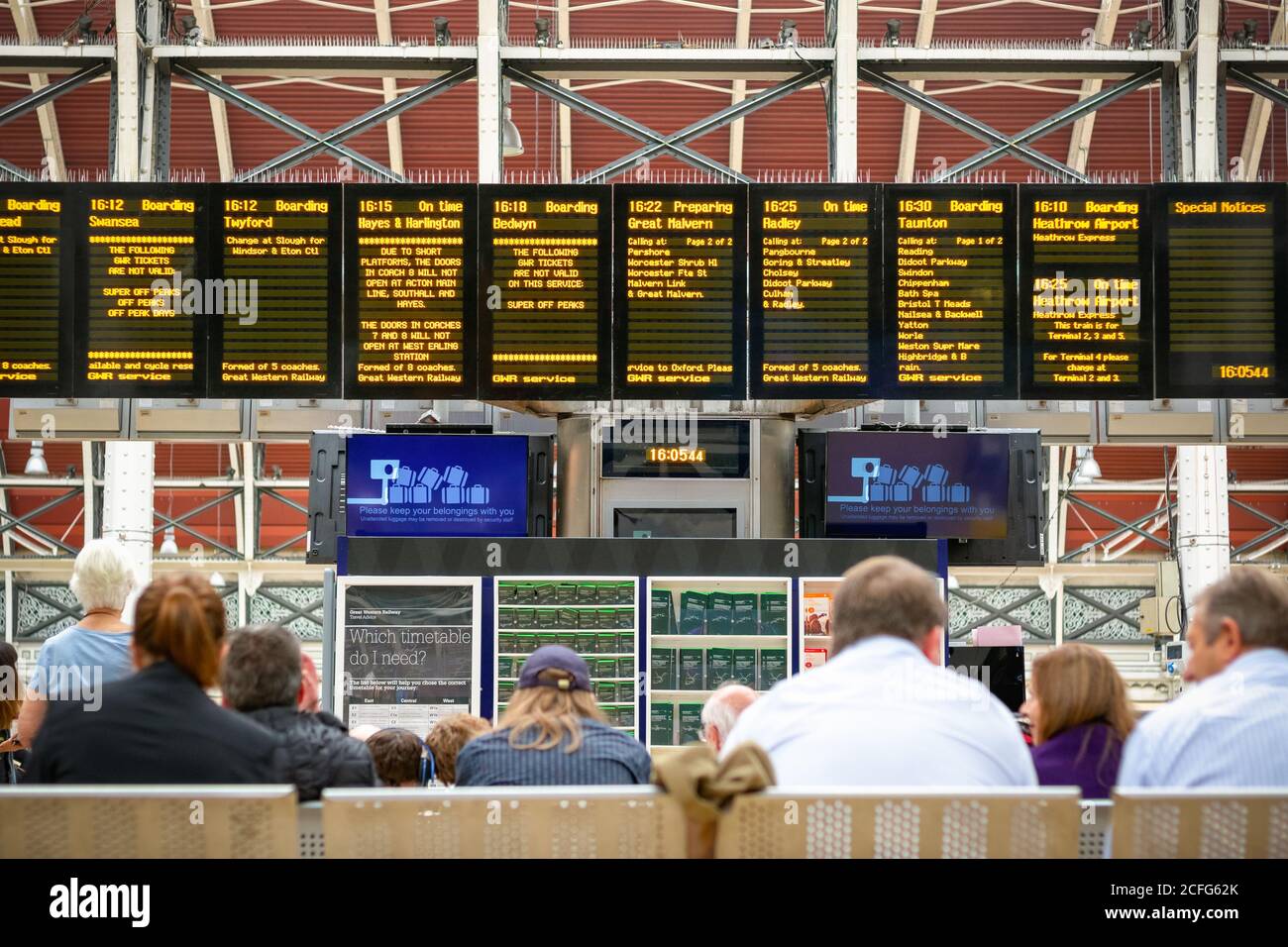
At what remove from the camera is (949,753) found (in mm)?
3080

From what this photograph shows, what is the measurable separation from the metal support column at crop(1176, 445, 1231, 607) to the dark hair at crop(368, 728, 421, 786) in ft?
29.6

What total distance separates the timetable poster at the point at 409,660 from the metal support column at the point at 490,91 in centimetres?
346

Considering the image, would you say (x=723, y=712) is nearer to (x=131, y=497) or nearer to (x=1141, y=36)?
(x=131, y=497)

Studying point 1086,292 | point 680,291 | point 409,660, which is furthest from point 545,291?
point 1086,292

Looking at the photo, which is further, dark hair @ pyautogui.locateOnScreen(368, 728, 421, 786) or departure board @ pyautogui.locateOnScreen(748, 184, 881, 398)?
departure board @ pyautogui.locateOnScreen(748, 184, 881, 398)

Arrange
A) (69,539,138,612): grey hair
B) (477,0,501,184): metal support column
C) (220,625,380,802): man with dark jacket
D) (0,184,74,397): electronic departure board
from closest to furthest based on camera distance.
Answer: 1. (220,625,380,802): man with dark jacket
2. (69,539,138,612): grey hair
3. (0,184,74,397): electronic departure board
4. (477,0,501,184): metal support column

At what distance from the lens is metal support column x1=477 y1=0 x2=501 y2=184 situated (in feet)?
35.5

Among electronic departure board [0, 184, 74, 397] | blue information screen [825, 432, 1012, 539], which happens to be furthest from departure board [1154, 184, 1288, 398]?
electronic departure board [0, 184, 74, 397]

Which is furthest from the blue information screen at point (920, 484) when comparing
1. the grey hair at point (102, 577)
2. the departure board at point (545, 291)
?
the grey hair at point (102, 577)

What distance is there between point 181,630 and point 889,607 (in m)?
1.64

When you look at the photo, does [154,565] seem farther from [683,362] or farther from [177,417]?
[683,362]

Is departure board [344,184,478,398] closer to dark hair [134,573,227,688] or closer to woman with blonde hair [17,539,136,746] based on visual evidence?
woman with blonde hair [17,539,136,746]

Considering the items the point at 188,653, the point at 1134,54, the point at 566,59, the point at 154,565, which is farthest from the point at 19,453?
the point at 188,653

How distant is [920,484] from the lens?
1061cm
